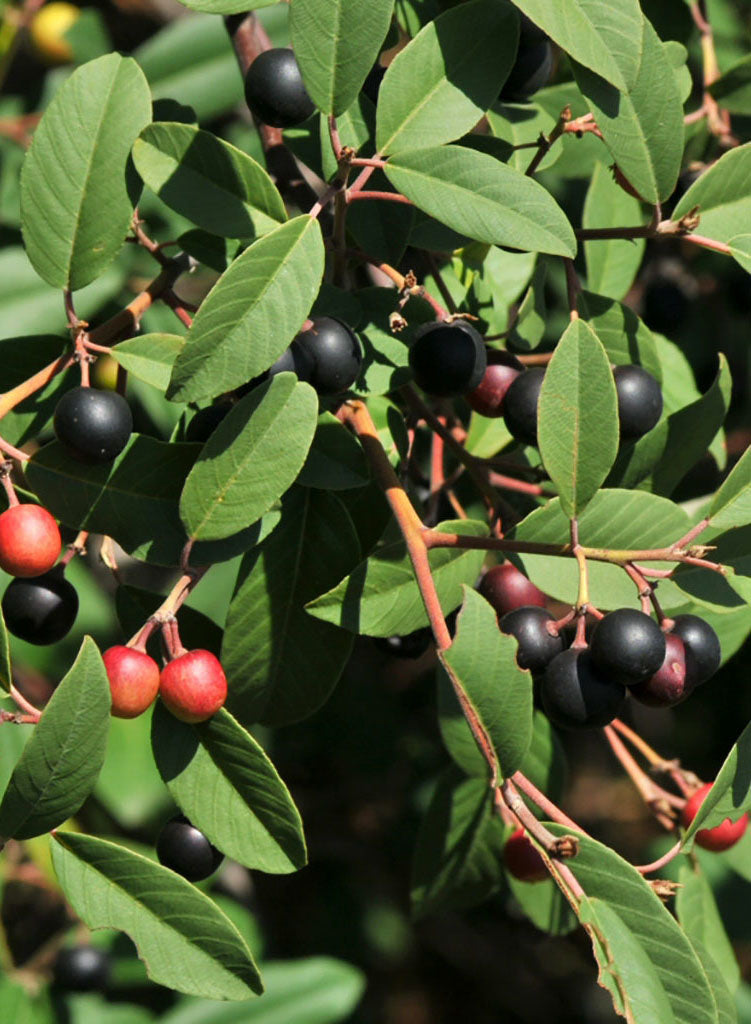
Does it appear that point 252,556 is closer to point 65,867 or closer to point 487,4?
point 65,867

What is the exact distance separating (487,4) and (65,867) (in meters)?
0.78

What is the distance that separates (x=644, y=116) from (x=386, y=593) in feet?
1.47

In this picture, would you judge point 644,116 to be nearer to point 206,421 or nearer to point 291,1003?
point 206,421

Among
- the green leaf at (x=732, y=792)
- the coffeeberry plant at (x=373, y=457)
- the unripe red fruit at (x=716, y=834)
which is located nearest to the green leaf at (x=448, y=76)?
the coffeeberry plant at (x=373, y=457)

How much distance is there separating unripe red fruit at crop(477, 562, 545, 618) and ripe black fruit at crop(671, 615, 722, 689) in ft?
0.46

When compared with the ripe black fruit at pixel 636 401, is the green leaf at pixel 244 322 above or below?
above

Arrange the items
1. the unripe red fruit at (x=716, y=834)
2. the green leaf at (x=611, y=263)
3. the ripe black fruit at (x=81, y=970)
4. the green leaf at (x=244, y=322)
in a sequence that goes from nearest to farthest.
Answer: the green leaf at (x=244, y=322)
the unripe red fruit at (x=716, y=834)
the green leaf at (x=611, y=263)
the ripe black fruit at (x=81, y=970)

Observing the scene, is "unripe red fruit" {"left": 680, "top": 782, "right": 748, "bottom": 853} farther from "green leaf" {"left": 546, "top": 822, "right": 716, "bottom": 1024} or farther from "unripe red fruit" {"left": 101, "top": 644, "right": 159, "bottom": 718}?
"unripe red fruit" {"left": 101, "top": 644, "right": 159, "bottom": 718}

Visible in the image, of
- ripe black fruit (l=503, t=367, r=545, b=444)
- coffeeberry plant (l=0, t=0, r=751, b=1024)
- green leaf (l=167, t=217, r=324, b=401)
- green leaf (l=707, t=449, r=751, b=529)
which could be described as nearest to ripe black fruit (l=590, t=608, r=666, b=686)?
coffeeberry plant (l=0, t=0, r=751, b=1024)

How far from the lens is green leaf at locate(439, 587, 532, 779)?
90 centimetres

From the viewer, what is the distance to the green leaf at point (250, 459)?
36.5 inches

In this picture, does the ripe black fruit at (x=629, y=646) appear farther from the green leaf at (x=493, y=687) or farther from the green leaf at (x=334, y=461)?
the green leaf at (x=334, y=461)

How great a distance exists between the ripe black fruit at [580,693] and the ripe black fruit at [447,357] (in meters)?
0.24

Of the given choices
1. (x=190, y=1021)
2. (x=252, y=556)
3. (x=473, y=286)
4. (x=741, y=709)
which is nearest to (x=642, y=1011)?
(x=252, y=556)
